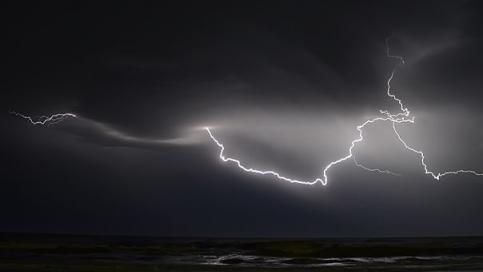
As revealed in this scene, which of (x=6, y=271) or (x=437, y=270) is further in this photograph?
(x=437, y=270)

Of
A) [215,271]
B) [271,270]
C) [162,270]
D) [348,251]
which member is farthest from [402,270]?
[348,251]

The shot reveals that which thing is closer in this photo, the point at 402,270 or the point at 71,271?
the point at 71,271

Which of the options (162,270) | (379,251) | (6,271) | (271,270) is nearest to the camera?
(6,271)

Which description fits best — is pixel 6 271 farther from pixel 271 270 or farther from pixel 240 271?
pixel 271 270

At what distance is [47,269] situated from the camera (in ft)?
85.6

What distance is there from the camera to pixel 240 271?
28.0 metres

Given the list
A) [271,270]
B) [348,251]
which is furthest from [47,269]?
[348,251]

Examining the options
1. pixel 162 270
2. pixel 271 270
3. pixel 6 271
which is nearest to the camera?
pixel 6 271

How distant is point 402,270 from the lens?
27719mm

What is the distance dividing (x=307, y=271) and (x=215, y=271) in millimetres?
4850

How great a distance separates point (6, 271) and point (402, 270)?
19620 millimetres

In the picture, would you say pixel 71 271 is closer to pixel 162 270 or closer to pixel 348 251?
pixel 162 270

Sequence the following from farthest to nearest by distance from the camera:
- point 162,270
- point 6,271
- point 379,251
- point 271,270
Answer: point 379,251 < point 271,270 < point 162,270 < point 6,271

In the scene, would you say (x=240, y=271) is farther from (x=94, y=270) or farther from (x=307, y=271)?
(x=94, y=270)
